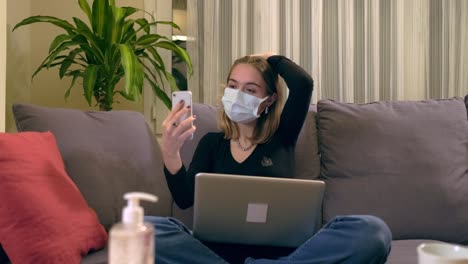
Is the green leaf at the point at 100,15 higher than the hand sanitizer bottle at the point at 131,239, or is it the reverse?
the green leaf at the point at 100,15

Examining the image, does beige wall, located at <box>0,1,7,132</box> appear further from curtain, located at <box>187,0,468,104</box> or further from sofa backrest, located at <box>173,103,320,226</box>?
curtain, located at <box>187,0,468,104</box>

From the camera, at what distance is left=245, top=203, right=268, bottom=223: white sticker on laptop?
120 cm

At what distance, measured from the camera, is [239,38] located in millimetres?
2486

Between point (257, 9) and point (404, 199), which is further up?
point (257, 9)

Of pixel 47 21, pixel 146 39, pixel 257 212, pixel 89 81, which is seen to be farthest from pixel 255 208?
pixel 47 21

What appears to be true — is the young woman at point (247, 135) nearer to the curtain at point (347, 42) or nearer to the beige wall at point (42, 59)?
the curtain at point (347, 42)

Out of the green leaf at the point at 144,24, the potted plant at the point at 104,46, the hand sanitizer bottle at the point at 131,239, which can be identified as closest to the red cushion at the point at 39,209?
the potted plant at the point at 104,46

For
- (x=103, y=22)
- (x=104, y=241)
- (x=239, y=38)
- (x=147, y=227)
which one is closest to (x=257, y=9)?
Result: (x=239, y=38)

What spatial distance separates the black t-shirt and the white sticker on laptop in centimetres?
43

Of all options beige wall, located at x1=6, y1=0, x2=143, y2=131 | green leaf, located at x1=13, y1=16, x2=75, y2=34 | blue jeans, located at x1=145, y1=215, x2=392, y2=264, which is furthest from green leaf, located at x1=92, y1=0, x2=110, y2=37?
blue jeans, located at x1=145, y1=215, x2=392, y2=264

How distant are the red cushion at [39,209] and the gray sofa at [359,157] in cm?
20

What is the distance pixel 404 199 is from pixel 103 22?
1432 mm

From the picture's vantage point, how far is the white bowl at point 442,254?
0.60 meters

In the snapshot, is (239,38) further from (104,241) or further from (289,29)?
(104,241)
